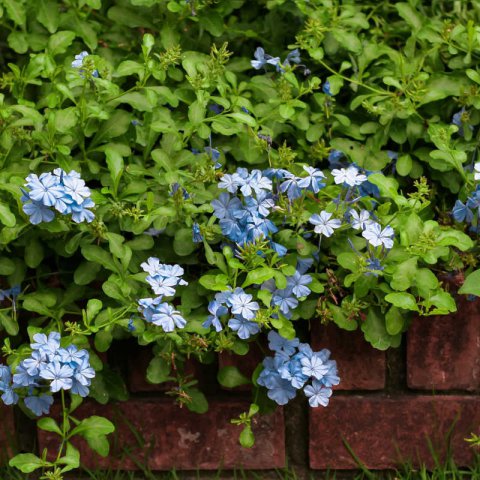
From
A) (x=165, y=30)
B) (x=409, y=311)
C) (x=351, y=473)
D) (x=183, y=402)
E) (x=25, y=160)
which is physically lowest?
(x=351, y=473)

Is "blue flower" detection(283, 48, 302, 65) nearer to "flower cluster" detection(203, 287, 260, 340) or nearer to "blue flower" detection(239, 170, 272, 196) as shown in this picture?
"blue flower" detection(239, 170, 272, 196)

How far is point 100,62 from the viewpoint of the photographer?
1584 mm

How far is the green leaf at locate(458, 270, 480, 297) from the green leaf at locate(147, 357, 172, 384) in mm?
473

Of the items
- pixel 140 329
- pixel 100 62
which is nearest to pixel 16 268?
pixel 140 329

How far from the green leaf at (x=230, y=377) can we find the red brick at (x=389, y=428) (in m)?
0.15

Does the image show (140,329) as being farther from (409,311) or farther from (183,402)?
(409,311)

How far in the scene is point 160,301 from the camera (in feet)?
4.63

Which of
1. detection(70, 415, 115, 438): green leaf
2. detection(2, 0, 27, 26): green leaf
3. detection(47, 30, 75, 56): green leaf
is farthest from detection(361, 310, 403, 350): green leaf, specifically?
detection(2, 0, 27, 26): green leaf

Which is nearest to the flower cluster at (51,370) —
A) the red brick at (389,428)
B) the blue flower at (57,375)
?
the blue flower at (57,375)

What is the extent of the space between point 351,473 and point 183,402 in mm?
336

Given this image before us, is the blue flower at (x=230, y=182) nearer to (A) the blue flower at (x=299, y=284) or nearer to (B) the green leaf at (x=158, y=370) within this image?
(A) the blue flower at (x=299, y=284)

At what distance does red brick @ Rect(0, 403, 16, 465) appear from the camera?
65.0 inches

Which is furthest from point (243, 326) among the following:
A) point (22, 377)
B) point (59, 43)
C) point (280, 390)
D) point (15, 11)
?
point (15, 11)

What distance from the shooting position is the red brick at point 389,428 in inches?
64.5
